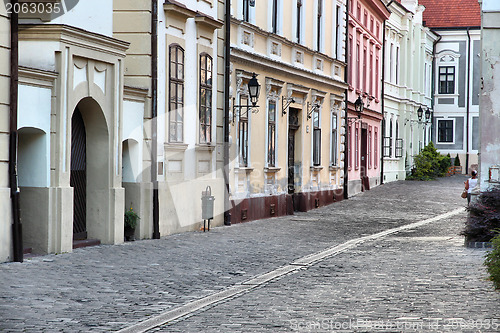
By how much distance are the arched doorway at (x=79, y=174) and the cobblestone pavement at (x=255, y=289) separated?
75cm

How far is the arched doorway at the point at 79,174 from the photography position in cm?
1571

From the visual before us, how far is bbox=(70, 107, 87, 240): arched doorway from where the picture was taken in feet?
51.5

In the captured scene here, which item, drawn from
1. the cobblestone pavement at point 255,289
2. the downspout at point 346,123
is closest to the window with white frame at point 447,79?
the downspout at point 346,123

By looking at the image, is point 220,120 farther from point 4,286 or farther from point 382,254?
point 4,286

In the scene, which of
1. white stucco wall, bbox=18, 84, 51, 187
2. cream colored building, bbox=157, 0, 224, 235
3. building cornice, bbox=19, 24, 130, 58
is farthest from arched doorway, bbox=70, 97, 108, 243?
cream colored building, bbox=157, 0, 224, 235

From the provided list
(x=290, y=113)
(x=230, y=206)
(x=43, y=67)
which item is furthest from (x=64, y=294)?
(x=290, y=113)

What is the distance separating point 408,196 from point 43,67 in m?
23.9

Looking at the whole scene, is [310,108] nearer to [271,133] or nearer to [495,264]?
[271,133]

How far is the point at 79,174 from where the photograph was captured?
16.0m

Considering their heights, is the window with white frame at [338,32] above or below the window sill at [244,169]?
above

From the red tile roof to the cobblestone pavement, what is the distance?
4439 cm

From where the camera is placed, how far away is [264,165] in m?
24.9

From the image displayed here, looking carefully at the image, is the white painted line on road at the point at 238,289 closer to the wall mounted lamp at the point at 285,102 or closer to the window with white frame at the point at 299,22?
the wall mounted lamp at the point at 285,102

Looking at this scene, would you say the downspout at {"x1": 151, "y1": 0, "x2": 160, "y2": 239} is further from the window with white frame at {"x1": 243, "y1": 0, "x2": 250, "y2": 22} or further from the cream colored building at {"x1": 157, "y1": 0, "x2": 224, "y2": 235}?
the window with white frame at {"x1": 243, "y1": 0, "x2": 250, "y2": 22}
